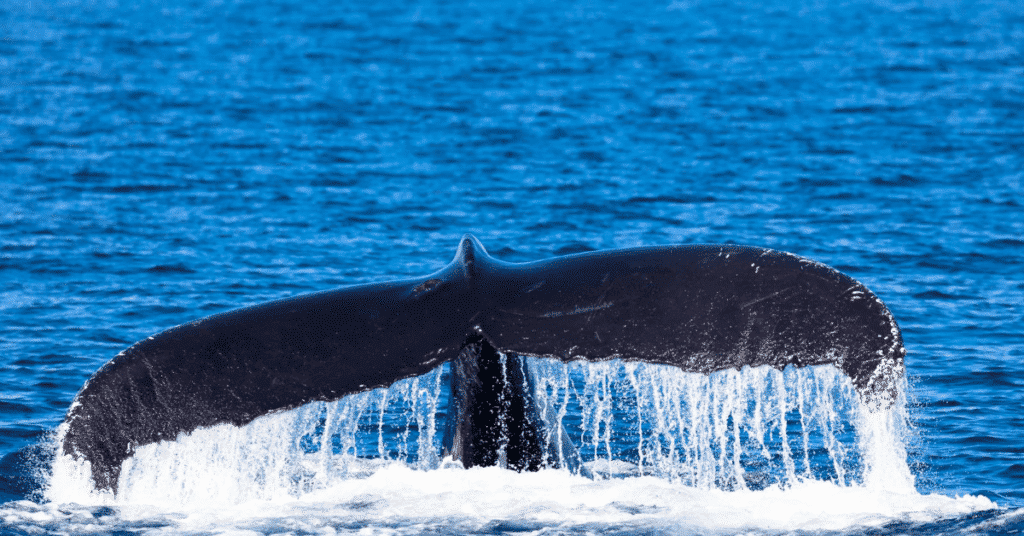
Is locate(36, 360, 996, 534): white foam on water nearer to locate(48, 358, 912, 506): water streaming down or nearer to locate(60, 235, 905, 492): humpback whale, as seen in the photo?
locate(48, 358, 912, 506): water streaming down

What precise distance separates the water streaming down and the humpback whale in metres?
0.14

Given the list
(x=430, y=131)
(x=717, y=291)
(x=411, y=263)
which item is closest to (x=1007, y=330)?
(x=411, y=263)

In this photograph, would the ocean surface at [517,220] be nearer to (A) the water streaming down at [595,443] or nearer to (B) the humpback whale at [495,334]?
(A) the water streaming down at [595,443]

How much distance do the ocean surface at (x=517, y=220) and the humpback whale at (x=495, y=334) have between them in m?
0.22

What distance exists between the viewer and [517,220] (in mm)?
16531

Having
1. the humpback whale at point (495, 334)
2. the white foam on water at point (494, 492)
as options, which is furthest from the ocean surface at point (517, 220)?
the humpback whale at point (495, 334)

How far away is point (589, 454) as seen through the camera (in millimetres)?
9508

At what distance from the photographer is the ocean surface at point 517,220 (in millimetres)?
7523

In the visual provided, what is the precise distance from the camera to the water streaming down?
22.2 feet

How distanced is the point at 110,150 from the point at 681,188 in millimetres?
8287

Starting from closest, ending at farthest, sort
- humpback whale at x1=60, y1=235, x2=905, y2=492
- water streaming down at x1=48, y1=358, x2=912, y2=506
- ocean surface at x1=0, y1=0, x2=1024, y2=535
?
humpback whale at x1=60, y1=235, x2=905, y2=492 → water streaming down at x1=48, y1=358, x2=912, y2=506 → ocean surface at x1=0, y1=0, x2=1024, y2=535

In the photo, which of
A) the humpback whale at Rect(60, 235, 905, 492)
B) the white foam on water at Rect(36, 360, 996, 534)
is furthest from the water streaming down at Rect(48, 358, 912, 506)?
the humpback whale at Rect(60, 235, 905, 492)

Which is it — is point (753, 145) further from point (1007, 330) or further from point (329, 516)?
point (329, 516)

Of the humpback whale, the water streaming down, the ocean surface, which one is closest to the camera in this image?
the humpback whale
